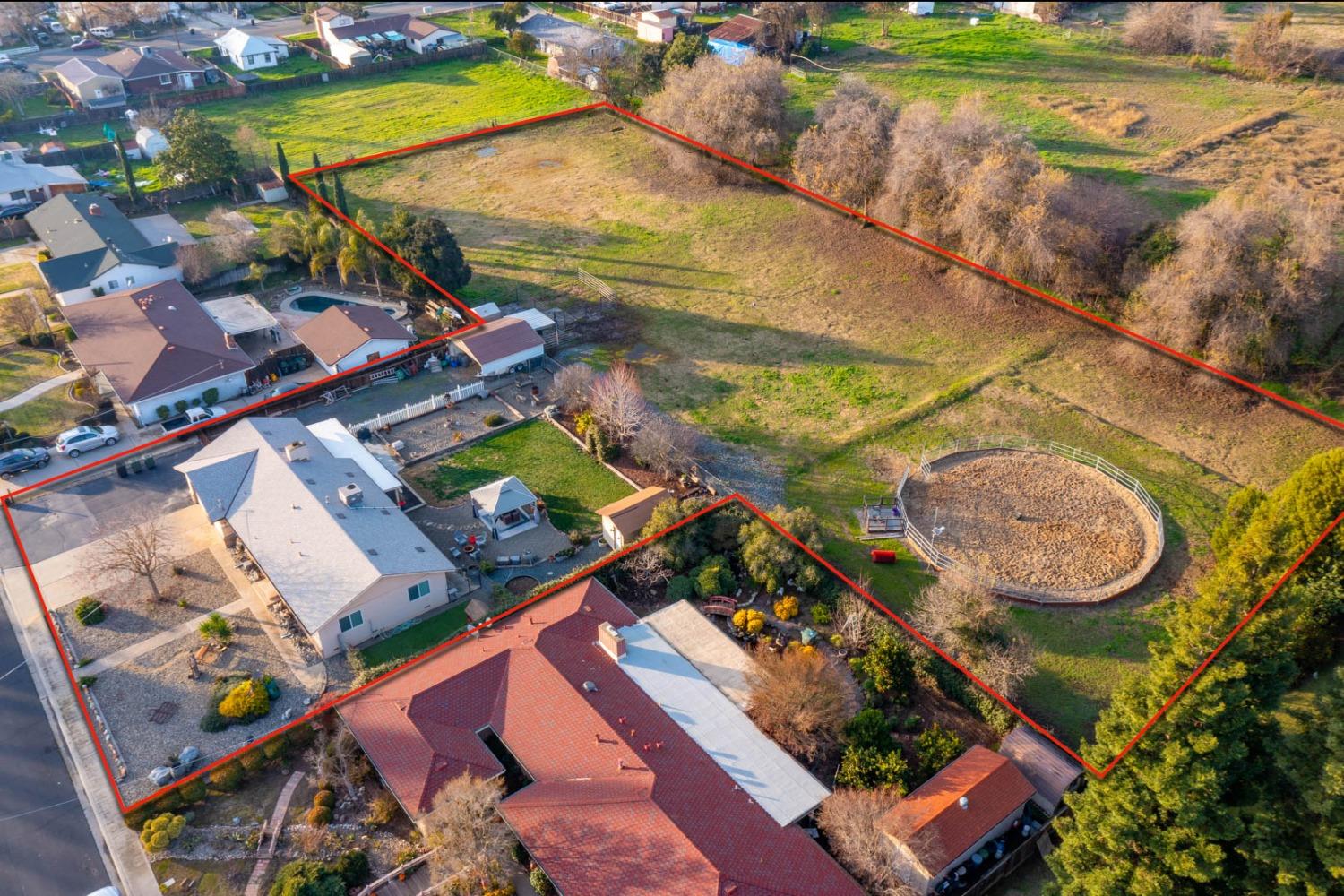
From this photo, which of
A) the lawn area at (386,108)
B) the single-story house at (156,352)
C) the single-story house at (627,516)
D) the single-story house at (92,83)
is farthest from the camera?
the single-story house at (92,83)

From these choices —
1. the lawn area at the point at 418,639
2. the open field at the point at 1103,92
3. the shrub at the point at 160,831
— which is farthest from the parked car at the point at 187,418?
the open field at the point at 1103,92

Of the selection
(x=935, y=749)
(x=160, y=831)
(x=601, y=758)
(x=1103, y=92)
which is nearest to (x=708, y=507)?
(x=601, y=758)

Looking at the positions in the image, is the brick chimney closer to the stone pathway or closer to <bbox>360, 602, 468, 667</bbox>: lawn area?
<bbox>360, 602, 468, 667</bbox>: lawn area

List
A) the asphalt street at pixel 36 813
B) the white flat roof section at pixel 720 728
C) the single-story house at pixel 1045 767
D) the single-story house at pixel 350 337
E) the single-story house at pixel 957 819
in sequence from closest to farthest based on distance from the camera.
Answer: the single-story house at pixel 957 819
the asphalt street at pixel 36 813
the white flat roof section at pixel 720 728
the single-story house at pixel 1045 767
the single-story house at pixel 350 337

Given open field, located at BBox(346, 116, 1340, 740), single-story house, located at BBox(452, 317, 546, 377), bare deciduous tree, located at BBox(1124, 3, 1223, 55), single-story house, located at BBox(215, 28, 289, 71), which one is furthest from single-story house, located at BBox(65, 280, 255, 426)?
bare deciduous tree, located at BBox(1124, 3, 1223, 55)

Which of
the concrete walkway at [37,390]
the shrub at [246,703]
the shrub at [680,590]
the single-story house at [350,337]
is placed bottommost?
the shrub at [246,703]

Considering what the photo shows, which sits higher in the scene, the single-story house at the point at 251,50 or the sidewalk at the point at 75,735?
the single-story house at the point at 251,50

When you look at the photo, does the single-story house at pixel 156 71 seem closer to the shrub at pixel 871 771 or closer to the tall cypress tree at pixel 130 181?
the tall cypress tree at pixel 130 181
